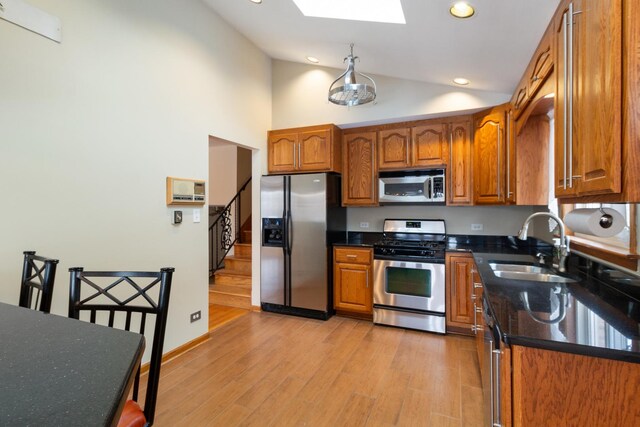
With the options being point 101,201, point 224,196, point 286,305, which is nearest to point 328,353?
point 286,305

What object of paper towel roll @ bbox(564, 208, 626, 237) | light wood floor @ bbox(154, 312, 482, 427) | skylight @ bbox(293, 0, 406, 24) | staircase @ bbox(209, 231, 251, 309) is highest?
skylight @ bbox(293, 0, 406, 24)

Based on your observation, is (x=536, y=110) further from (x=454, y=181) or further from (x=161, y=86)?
(x=161, y=86)

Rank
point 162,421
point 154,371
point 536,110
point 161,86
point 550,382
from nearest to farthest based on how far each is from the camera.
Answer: point 550,382, point 154,371, point 162,421, point 536,110, point 161,86

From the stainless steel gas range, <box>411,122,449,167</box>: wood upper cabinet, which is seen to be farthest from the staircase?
<box>411,122,449,167</box>: wood upper cabinet

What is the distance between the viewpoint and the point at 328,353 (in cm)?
279

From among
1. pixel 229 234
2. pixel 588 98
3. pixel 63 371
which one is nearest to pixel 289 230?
pixel 229 234

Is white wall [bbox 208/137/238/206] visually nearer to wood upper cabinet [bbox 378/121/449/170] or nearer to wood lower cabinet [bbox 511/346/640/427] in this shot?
wood upper cabinet [bbox 378/121/449/170]

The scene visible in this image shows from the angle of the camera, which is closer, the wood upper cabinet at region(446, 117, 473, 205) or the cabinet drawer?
the wood upper cabinet at region(446, 117, 473, 205)

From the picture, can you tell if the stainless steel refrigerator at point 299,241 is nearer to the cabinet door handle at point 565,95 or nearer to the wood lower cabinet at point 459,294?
the wood lower cabinet at point 459,294

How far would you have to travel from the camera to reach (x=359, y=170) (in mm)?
3805

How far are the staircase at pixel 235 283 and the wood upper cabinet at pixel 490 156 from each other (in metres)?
3.03

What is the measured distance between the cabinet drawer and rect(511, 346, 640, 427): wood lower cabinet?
2.47 meters

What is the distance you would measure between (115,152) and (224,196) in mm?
4094

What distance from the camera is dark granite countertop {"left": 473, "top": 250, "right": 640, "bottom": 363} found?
982mm
